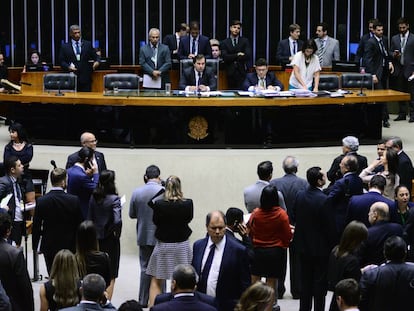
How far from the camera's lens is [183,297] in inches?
336

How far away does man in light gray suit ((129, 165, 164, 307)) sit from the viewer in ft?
40.3

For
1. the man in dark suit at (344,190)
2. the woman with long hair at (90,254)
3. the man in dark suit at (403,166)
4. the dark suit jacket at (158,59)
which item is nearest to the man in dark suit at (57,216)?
the woman with long hair at (90,254)

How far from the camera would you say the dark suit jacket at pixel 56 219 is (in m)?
11.7

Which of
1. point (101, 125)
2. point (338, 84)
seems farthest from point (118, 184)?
point (338, 84)

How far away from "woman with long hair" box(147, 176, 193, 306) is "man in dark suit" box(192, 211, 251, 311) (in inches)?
56.1

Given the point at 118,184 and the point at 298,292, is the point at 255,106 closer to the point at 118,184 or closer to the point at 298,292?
the point at 118,184

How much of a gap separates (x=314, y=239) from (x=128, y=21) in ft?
40.7

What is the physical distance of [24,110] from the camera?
1711 centimetres

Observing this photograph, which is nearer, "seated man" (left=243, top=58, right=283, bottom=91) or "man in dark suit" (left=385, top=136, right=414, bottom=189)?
"man in dark suit" (left=385, top=136, right=414, bottom=189)

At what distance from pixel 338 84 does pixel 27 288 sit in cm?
944

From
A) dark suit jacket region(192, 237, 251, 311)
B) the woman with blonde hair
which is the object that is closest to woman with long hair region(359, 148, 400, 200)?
dark suit jacket region(192, 237, 251, 311)

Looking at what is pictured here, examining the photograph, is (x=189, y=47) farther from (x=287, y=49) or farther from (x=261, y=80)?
(x=261, y=80)

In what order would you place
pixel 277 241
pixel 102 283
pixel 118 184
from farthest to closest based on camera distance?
pixel 118 184
pixel 277 241
pixel 102 283

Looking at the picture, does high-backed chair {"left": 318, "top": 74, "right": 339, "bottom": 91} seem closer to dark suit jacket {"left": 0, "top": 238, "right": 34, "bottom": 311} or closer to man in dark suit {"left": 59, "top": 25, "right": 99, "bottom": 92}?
man in dark suit {"left": 59, "top": 25, "right": 99, "bottom": 92}
